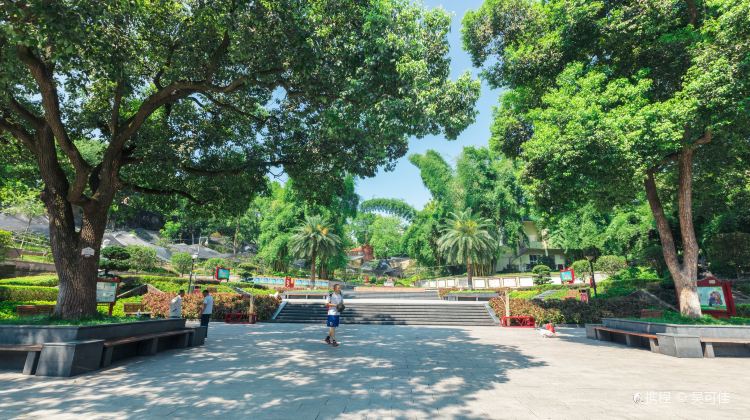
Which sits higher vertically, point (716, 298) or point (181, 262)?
point (181, 262)

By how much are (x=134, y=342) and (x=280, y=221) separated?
1359 inches

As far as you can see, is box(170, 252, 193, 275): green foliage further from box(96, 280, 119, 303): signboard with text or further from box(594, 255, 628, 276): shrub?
box(594, 255, 628, 276): shrub

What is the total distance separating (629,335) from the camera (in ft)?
37.2

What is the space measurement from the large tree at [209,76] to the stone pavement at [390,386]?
376 cm

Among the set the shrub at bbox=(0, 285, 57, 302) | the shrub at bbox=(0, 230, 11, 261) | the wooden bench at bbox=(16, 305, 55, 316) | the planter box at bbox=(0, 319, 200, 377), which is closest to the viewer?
the planter box at bbox=(0, 319, 200, 377)

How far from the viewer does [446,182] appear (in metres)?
47.3

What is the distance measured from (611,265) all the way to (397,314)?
23.6 meters

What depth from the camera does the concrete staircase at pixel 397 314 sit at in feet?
57.8

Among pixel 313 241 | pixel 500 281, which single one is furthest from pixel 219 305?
pixel 500 281

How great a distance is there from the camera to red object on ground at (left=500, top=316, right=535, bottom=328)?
54.2 ft

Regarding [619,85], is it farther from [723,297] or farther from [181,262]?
[181,262]

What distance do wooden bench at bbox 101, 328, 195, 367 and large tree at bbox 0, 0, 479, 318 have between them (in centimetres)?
145

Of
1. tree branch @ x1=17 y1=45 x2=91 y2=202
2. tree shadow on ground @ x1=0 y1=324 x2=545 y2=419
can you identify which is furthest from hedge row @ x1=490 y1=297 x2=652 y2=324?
tree branch @ x1=17 y1=45 x2=91 y2=202

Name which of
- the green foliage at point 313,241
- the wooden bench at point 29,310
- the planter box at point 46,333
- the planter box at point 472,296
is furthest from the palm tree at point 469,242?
the planter box at point 46,333
